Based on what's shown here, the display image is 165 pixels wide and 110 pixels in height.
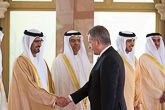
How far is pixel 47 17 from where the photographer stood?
830 centimetres

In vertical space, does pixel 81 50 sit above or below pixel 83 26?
below

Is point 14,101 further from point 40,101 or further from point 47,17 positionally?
point 47,17

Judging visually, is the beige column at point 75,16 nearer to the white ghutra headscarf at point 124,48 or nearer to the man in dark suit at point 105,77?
the white ghutra headscarf at point 124,48

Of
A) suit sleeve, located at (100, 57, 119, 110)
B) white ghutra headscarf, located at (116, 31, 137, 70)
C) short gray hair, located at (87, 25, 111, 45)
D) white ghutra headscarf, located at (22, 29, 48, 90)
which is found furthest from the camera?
white ghutra headscarf, located at (116, 31, 137, 70)

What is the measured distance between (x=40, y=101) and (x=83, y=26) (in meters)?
2.39

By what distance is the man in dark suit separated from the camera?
3443mm

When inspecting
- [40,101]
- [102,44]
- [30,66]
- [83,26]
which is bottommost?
[40,101]

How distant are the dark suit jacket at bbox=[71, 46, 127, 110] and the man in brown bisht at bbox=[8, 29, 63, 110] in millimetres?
1226

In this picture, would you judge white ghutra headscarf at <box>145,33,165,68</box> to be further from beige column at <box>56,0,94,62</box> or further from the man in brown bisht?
the man in brown bisht

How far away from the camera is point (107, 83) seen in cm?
344

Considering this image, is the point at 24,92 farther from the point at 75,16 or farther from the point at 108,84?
the point at 75,16

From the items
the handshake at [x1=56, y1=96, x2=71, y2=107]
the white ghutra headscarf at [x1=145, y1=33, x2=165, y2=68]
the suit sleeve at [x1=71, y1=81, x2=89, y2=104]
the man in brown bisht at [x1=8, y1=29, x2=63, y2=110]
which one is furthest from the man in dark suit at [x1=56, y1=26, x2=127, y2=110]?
the white ghutra headscarf at [x1=145, y1=33, x2=165, y2=68]

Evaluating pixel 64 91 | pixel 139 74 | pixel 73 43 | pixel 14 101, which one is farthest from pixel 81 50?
pixel 14 101

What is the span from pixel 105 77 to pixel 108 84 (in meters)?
0.09
